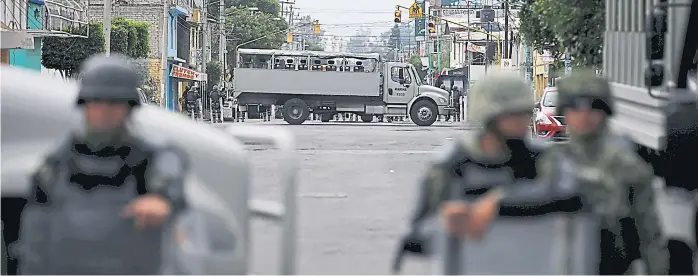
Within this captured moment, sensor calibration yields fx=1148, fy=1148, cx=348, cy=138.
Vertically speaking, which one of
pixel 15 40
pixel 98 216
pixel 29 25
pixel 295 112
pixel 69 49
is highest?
pixel 29 25

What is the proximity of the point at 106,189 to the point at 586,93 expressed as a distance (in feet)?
6.66

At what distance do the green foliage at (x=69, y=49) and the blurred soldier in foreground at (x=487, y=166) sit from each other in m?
22.7

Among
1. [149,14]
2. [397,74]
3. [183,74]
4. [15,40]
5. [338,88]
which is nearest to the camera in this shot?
[15,40]

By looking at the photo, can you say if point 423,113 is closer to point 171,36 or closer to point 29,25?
point 29,25

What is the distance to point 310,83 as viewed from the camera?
117 feet

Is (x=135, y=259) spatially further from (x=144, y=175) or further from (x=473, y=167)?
(x=473, y=167)

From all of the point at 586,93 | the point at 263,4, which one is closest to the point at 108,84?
the point at 586,93

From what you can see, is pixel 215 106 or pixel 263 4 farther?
pixel 263 4

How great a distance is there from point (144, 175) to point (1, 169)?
817 millimetres

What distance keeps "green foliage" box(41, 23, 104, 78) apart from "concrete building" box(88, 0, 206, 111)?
582cm

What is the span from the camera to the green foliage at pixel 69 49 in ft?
88.1

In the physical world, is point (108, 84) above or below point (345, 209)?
above

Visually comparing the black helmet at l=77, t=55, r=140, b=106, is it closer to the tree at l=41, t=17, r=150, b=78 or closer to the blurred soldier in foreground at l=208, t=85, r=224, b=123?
the tree at l=41, t=17, r=150, b=78

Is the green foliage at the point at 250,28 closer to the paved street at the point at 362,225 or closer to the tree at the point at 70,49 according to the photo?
the tree at the point at 70,49
